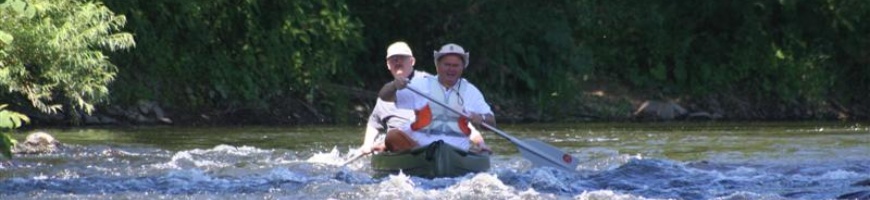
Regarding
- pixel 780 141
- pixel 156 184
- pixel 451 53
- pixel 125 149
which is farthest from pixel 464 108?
pixel 780 141

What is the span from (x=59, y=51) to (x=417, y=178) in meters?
6.70

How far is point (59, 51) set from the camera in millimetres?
19844

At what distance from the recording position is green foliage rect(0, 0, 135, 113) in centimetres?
1914

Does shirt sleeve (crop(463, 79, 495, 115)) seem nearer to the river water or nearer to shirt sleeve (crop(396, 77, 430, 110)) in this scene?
shirt sleeve (crop(396, 77, 430, 110))

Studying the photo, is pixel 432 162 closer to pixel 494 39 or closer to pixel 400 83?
pixel 400 83

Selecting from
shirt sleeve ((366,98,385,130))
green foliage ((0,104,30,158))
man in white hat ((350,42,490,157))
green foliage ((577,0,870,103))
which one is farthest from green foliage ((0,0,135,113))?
green foliage ((577,0,870,103))

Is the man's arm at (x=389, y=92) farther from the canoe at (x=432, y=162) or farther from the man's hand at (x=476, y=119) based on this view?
the man's hand at (x=476, y=119)

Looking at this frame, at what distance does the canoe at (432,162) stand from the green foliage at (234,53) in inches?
502

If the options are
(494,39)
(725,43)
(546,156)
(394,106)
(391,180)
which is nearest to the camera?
(391,180)

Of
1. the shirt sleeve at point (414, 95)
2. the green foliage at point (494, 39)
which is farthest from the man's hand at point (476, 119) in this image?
the green foliage at point (494, 39)

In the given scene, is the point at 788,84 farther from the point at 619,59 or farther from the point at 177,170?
the point at 177,170

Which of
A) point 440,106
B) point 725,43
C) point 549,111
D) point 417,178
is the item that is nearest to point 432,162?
point 417,178

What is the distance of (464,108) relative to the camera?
49.6 ft

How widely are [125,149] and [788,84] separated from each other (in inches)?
783
